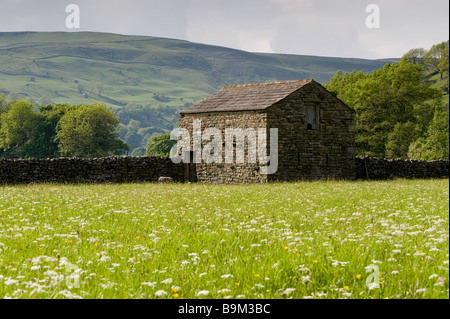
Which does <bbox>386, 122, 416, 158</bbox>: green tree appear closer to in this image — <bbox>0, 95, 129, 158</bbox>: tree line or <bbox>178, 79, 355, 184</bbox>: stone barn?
<bbox>178, 79, 355, 184</bbox>: stone barn

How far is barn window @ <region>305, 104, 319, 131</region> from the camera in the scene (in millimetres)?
28750

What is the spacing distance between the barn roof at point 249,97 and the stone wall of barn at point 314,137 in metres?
0.57

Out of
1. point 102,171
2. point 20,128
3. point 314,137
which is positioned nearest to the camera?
point 102,171

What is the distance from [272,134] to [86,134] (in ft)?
148

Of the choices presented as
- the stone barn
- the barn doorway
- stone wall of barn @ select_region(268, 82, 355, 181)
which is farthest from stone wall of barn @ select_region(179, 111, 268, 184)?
stone wall of barn @ select_region(268, 82, 355, 181)

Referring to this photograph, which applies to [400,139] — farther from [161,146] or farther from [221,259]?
[161,146]

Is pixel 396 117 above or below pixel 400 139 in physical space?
above

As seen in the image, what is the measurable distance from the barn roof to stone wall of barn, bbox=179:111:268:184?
14.2 inches

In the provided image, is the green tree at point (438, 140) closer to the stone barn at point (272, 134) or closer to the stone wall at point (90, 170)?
the stone barn at point (272, 134)

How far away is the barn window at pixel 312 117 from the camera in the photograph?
28.8m

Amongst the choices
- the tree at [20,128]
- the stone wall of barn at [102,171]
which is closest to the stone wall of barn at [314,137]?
the stone wall of barn at [102,171]

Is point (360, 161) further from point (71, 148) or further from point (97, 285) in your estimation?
point (71, 148)

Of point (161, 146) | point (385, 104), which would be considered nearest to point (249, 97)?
point (385, 104)

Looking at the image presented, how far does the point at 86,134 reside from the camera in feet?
219
